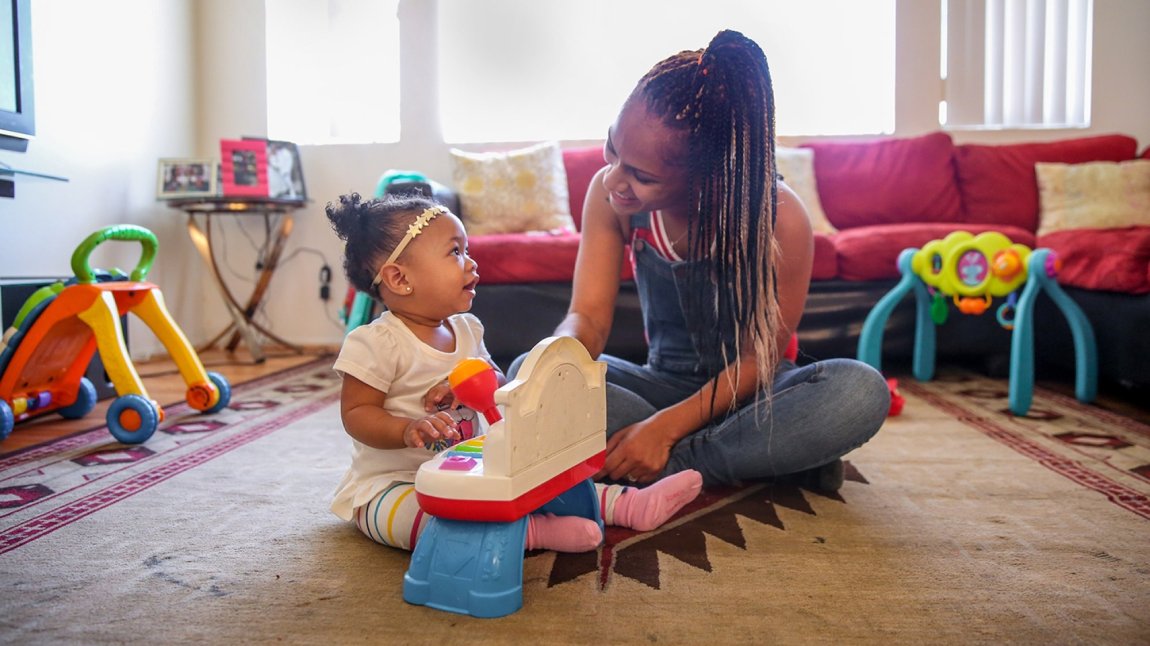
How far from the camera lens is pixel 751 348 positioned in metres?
1.19

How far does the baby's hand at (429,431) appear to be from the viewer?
88 centimetres

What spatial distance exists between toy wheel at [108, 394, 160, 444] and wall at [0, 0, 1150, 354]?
1.29 metres

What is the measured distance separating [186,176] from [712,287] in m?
2.71

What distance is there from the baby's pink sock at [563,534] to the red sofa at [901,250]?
0.75 metres

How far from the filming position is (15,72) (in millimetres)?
2098

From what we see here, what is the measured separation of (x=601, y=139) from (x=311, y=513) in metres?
2.67

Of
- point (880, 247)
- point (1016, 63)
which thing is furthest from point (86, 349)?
point (1016, 63)

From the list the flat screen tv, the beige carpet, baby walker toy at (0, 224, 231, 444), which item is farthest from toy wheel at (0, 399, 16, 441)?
the flat screen tv

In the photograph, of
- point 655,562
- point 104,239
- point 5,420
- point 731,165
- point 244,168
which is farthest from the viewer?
point 244,168

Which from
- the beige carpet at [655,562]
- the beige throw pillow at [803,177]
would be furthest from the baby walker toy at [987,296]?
the beige throw pillow at [803,177]

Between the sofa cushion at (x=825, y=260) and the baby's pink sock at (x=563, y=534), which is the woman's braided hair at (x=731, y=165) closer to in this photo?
the baby's pink sock at (x=563, y=534)

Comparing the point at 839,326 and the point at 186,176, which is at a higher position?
the point at 186,176

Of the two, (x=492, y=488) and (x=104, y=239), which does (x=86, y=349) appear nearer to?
(x=104, y=239)

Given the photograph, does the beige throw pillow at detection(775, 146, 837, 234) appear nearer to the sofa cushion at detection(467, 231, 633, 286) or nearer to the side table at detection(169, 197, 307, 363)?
the sofa cushion at detection(467, 231, 633, 286)
